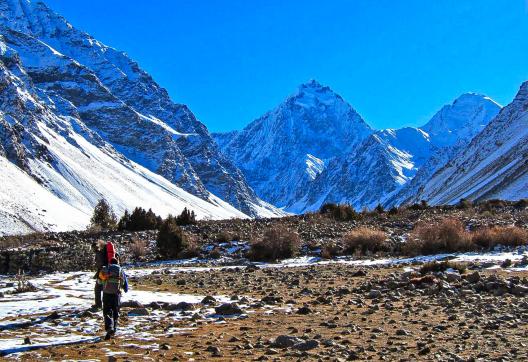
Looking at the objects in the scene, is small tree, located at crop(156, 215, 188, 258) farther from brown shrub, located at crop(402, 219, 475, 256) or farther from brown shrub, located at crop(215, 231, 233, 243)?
brown shrub, located at crop(402, 219, 475, 256)

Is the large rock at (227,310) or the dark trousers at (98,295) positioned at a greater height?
the dark trousers at (98,295)

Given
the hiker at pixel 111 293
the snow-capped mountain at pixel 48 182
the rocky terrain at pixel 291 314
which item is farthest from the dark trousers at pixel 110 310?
the snow-capped mountain at pixel 48 182

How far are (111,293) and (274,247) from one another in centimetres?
1674

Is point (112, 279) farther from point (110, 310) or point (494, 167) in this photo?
point (494, 167)

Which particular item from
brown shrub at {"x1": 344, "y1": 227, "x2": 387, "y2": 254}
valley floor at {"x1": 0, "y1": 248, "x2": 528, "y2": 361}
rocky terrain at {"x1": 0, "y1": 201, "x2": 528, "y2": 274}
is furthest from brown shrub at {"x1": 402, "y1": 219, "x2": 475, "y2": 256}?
valley floor at {"x1": 0, "y1": 248, "x2": 528, "y2": 361}

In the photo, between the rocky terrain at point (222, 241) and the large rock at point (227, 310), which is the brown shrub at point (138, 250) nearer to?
the rocky terrain at point (222, 241)

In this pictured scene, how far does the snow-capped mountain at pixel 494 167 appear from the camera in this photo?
379 ft

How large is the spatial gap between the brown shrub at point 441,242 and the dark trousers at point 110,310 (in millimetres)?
17893

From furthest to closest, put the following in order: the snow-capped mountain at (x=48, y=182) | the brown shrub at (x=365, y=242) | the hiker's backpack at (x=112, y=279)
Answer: the snow-capped mountain at (x=48, y=182) < the brown shrub at (x=365, y=242) < the hiker's backpack at (x=112, y=279)

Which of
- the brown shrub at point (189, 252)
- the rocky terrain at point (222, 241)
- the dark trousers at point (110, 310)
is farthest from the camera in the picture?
the brown shrub at point (189, 252)

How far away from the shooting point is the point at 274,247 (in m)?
27.4

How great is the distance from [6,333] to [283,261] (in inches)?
652

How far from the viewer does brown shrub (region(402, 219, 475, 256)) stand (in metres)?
26.5

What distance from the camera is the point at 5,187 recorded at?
12888cm
